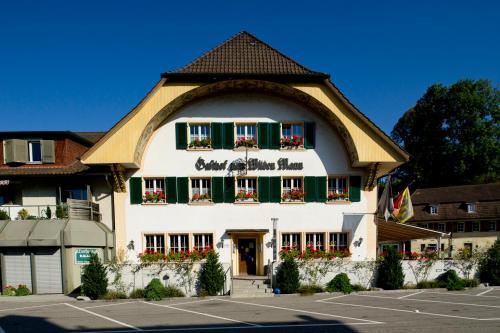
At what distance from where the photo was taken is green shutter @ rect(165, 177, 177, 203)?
16.9 metres

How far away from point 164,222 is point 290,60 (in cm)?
1071

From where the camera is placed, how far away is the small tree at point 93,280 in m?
14.2

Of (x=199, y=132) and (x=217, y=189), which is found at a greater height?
(x=199, y=132)

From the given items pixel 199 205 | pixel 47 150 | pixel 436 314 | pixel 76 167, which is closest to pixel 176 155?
pixel 199 205

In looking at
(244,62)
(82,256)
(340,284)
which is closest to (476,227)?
(340,284)

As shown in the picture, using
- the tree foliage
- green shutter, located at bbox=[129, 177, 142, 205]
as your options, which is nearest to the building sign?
green shutter, located at bbox=[129, 177, 142, 205]

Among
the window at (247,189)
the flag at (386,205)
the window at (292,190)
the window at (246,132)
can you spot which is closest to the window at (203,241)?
the window at (247,189)

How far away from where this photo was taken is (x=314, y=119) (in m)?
17.4

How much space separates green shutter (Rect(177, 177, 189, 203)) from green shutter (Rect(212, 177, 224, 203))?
141 centimetres

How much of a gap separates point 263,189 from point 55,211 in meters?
10.9

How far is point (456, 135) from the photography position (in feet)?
139

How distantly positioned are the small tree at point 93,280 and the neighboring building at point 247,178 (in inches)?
94.7

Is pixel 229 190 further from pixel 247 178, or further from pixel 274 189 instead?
pixel 274 189

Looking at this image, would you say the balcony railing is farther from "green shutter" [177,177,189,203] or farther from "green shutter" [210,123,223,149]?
"green shutter" [210,123,223,149]
